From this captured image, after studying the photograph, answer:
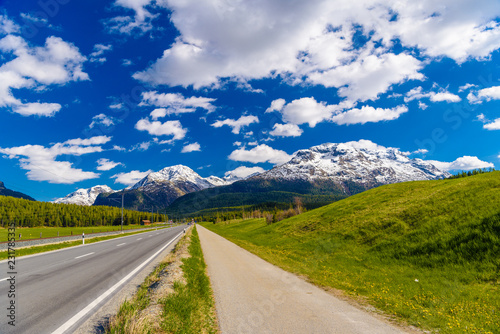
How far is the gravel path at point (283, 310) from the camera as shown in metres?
6.55

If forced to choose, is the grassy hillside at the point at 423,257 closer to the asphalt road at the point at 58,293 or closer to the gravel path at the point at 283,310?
the gravel path at the point at 283,310

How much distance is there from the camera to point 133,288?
9953 millimetres

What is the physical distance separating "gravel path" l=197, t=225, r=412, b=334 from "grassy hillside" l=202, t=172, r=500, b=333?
144cm

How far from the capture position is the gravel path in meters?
6.55

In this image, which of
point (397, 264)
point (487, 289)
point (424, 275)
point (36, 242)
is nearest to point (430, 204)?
point (397, 264)

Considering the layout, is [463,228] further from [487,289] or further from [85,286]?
[85,286]

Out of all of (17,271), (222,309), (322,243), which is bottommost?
(322,243)

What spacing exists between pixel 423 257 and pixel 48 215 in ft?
541

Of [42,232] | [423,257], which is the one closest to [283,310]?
[423,257]

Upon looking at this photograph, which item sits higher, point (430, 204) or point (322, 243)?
point (430, 204)

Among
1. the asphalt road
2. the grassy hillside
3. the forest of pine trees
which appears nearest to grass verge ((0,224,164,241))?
the forest of pine trees

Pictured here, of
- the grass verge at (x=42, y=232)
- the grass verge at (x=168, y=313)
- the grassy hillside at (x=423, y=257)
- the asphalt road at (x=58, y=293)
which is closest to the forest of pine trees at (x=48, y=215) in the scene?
the grass verge at (x=42, y=232)

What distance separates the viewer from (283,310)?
7.91 meters

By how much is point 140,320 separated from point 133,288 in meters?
5.56
